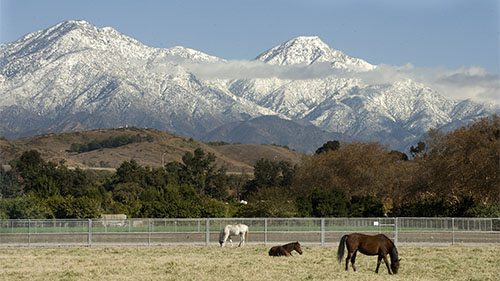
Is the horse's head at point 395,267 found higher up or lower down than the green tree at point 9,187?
lower down

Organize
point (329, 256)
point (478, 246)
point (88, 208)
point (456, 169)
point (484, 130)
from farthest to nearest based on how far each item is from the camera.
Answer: point (484, 130) < point (456, 169) < point (88, 208) < point (478, 246) < point (329, 256)

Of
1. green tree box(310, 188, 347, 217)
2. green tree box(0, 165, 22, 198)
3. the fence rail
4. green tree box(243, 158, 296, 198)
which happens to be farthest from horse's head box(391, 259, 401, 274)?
green tree box(243, 158, 296, 198)

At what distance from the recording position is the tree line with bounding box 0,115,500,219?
61188 mm

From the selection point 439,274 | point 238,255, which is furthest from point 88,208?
point 439,274

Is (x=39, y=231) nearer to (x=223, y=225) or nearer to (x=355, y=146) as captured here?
(x=223, y=225)

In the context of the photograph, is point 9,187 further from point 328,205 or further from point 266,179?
point 328,205

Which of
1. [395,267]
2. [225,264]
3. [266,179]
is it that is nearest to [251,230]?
[225,264]

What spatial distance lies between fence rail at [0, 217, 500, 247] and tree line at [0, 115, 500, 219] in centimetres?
1073

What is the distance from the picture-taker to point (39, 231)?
41688 mm

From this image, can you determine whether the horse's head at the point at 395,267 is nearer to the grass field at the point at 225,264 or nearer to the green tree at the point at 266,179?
the grass field at the point at 225,264


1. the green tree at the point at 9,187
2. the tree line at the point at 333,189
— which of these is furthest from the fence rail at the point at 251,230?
the green tree at the point at 9,187

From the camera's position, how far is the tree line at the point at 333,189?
61188 mm

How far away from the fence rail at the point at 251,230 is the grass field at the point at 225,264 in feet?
10.1

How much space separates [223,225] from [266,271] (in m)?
15.7
